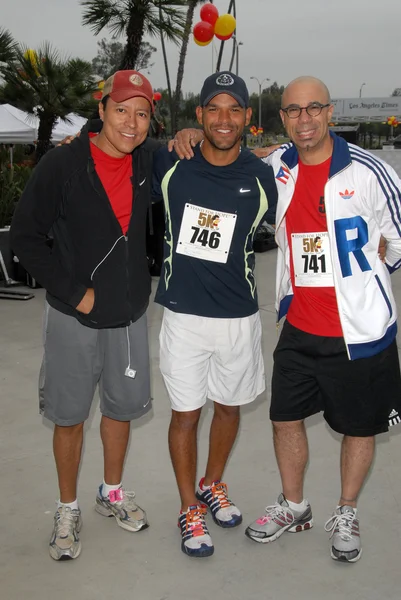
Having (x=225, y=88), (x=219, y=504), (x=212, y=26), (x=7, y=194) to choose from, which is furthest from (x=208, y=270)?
(x=212, y=26)

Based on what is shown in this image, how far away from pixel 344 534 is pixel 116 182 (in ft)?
5.74

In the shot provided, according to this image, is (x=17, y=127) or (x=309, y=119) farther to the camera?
(x=17, y=127)

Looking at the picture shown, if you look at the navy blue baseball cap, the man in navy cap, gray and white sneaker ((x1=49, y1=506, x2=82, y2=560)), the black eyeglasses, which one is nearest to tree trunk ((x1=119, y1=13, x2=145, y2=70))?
the navy blue baseball cap

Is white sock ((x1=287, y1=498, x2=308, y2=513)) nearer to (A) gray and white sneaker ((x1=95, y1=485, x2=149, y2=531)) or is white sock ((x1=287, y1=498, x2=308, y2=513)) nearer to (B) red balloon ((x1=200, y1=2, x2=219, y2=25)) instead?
(A) gray and white sneaker ((x1=95, y1=485, x2=149, y2=531))

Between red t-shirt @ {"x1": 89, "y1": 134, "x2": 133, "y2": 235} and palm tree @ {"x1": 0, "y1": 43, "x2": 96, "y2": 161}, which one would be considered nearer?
red t-shirt @ {"x1": 89, "y1": 134, "x2": 133, "y2": 235}

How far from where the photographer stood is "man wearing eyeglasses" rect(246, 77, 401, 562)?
270cm

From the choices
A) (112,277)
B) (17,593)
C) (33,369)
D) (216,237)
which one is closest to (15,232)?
(112,277)

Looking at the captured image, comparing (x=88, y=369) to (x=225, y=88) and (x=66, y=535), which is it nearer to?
(x=66, y=535)

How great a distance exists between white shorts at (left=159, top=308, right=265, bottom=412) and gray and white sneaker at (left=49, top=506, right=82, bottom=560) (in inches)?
25.6

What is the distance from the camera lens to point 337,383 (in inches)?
112

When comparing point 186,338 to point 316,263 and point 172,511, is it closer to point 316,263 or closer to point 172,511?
point 316,263

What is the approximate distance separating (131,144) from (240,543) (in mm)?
1762

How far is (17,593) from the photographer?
257 centimetres

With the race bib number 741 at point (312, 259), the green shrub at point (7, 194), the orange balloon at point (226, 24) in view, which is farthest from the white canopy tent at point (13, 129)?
the race bib number 741 at point (312, 259)
